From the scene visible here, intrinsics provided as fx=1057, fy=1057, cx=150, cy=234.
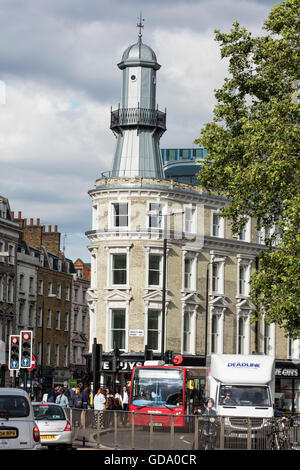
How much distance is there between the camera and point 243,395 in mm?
35281

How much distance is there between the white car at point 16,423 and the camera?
A: 20.9 meters

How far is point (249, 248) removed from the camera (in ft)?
243

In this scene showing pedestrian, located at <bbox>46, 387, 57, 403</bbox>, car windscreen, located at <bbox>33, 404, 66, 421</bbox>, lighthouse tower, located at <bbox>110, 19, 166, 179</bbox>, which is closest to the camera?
car windscreen, located at <bbox>33, 404, 66, 421</bbox>

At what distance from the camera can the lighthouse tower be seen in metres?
70.4

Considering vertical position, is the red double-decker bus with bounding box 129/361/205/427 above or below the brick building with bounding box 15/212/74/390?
below

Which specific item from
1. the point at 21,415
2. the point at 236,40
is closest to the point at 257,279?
the point at 236,40

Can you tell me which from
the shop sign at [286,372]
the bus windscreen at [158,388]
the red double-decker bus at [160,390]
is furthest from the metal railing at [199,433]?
the shop sign at [286,372]

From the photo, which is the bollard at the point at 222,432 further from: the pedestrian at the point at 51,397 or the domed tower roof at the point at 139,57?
the domed tower roof at the point at 139,57

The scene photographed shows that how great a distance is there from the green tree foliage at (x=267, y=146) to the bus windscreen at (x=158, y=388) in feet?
19.7

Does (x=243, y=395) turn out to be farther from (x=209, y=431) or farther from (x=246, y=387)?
(x=209, y=431)

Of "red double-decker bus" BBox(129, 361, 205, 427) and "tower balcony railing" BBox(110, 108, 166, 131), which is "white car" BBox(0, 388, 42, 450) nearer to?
"red double-decker bus" BBox(129, 361, 205, 427)

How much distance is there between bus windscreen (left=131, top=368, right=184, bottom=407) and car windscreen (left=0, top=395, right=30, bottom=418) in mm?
19806

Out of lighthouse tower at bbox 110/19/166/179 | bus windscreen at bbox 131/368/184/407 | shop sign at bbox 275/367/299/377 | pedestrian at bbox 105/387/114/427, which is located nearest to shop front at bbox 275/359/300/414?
shop sign at bbox 275/367/299/377

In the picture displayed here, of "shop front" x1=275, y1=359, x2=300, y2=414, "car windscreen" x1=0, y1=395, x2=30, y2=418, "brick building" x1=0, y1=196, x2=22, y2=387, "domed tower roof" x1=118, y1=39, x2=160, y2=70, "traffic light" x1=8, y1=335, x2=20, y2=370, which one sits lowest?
"shop front" x1=275, y1=359, x2=300, y2=414
